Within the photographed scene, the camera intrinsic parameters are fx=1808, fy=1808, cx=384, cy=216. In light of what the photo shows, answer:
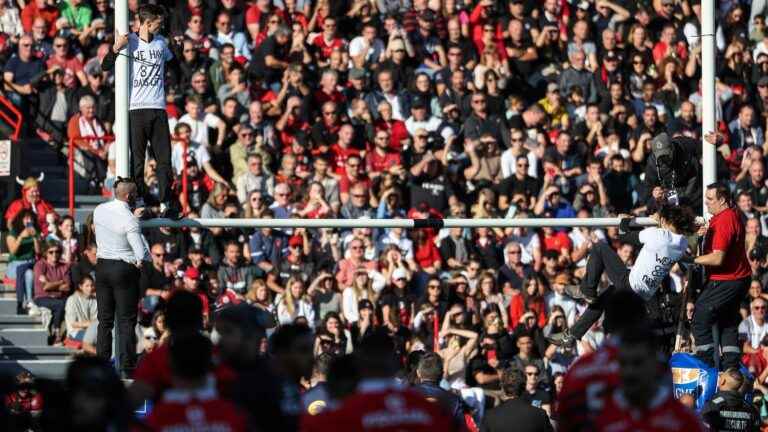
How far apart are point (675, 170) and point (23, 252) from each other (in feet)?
22.8

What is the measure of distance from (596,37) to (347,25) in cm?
311

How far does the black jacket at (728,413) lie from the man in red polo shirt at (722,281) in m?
1.01

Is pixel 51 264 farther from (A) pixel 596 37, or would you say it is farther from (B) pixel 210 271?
(A) pixel 596 37

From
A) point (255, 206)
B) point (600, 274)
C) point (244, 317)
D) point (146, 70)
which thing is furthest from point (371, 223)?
point (244, 317)

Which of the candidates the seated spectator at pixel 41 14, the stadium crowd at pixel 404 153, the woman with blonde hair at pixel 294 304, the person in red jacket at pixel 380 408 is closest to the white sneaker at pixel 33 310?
the stadium crowd at pixel 404 153

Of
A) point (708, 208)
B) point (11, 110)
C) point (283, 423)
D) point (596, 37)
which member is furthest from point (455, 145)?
point (283, 423)

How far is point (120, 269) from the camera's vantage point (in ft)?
45.4

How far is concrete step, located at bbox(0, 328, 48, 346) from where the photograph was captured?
1723cm

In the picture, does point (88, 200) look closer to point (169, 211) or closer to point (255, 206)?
point (255, 206)

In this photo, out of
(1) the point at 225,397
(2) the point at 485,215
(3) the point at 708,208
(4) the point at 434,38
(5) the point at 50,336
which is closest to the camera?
(1) the point at 225,397

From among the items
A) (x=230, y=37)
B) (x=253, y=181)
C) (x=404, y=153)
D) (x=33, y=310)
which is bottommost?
(x=33, y=310)

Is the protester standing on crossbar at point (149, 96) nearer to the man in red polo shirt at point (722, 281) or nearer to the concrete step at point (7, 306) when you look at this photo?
the concrete step at point (7, 306)

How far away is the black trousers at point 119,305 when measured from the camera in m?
13.9

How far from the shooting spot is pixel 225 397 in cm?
880
